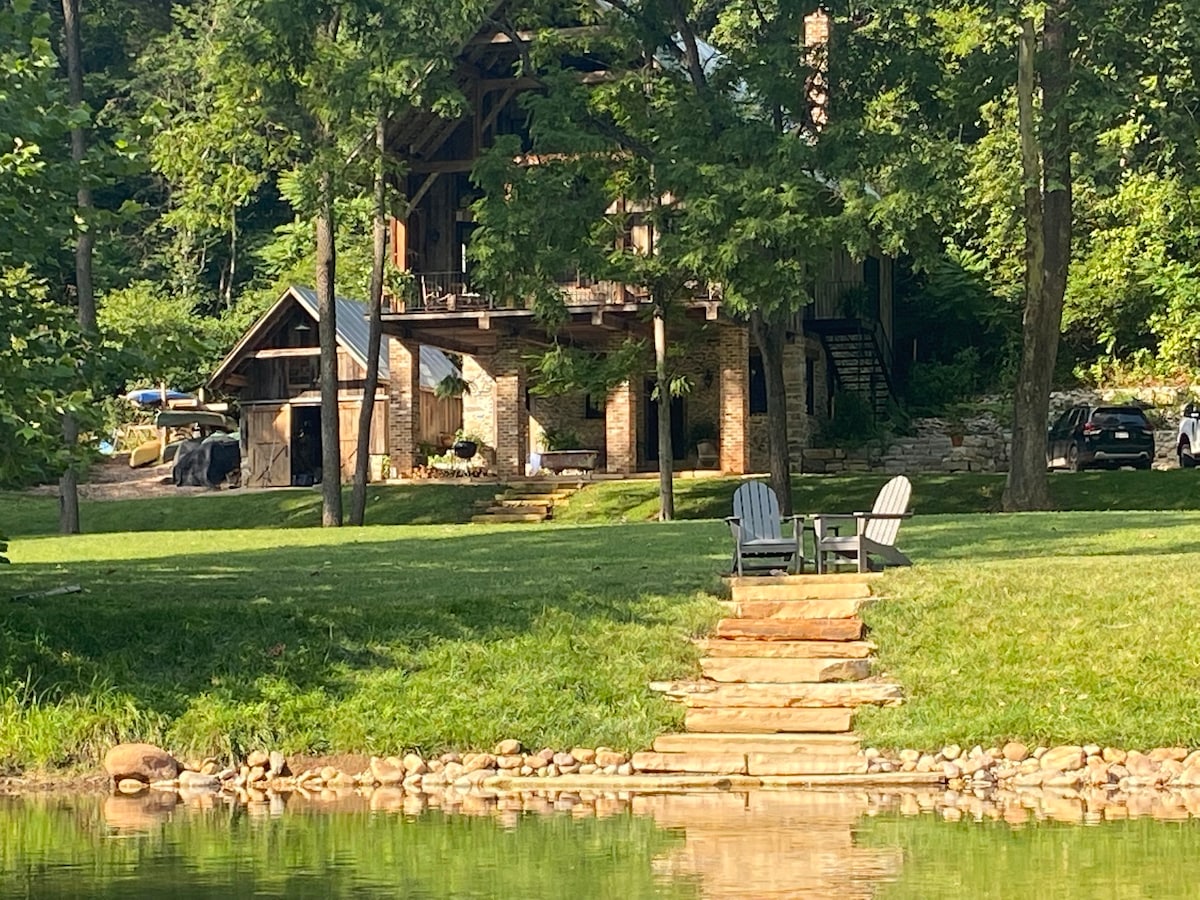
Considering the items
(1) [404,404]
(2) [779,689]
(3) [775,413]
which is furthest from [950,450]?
(2) [779,689]

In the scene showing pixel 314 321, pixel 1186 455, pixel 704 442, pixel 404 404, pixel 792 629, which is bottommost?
pixel 792 629

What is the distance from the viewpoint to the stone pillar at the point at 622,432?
38.2 m

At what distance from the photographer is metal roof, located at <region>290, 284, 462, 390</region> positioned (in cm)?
4422

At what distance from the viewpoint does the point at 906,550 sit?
1948 cm

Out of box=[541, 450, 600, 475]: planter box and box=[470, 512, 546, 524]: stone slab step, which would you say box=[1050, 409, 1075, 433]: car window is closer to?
box=[541, 450, 600, 475]: planter box

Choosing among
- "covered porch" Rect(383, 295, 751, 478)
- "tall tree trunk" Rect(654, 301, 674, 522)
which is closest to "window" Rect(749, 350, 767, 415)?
"covered porch" Rect(383, 295, 751, 478)

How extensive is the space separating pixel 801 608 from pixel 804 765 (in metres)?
2.76

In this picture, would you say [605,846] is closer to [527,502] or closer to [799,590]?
[799,590]

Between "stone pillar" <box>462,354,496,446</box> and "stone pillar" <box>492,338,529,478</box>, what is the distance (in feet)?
5.61

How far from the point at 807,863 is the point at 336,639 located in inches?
230

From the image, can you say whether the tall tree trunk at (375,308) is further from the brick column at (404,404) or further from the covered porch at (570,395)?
the brick column at (404,404)

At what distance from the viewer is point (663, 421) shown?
33.0 m

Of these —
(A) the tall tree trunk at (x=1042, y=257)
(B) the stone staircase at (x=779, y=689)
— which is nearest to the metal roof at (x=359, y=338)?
(A) the tall tree trunk at (x=1042, y=257)

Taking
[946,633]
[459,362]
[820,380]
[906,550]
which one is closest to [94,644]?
[946,633]
